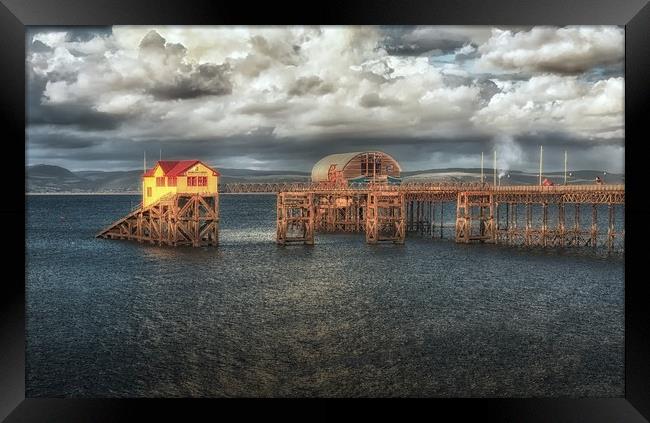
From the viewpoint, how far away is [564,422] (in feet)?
53.7

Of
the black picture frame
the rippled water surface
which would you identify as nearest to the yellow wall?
the rippled water surface

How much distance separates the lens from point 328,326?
27.6m

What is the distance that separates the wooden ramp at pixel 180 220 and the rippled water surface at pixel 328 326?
6.02 m

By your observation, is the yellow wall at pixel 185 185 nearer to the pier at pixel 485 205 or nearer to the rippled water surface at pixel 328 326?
the pier at pixel 485 205

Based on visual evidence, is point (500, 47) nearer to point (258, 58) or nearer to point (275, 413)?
point (258, 58)

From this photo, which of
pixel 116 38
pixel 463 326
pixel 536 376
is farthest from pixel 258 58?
pixel 536 376

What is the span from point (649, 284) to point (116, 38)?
1885 inches

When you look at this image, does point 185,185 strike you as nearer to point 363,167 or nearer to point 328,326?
point 363,167

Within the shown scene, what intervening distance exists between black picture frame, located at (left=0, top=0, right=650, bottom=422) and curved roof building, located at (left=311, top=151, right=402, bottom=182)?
4733 cm

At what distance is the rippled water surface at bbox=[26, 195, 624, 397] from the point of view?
2289cm
